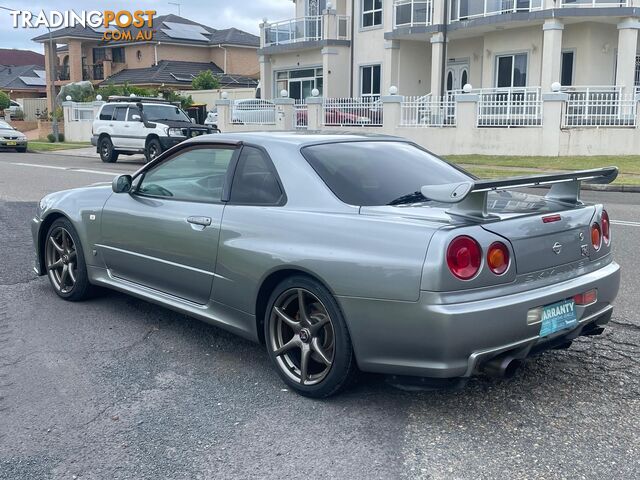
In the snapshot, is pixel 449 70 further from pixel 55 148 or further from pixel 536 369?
pixel 536 369

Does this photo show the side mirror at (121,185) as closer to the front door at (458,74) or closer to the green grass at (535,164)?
the green grass at (535,164)

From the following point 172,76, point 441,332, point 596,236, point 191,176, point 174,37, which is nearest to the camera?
point 441,332

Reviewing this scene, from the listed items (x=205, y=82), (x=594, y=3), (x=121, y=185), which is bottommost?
(x=121, y=185)

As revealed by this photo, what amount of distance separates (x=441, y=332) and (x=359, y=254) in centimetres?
60

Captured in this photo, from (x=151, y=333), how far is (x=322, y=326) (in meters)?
1.80

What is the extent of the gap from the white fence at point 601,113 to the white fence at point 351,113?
6.16m

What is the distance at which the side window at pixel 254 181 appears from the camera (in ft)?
14.6

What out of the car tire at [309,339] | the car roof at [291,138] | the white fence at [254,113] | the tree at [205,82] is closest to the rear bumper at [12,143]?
the white fence at [254,113]

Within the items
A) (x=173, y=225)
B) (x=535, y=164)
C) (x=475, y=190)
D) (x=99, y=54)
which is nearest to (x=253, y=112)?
(x=535, y=164)

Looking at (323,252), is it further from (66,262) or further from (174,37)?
(174,37)

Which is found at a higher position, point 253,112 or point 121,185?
point 253,112

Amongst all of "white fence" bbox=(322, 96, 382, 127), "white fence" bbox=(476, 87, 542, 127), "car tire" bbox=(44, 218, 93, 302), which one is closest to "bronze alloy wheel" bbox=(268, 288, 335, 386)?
"car tire" bbox=(44, 218, 93, 302)

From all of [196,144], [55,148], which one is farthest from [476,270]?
[55,148]

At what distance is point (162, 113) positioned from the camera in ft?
73.6
